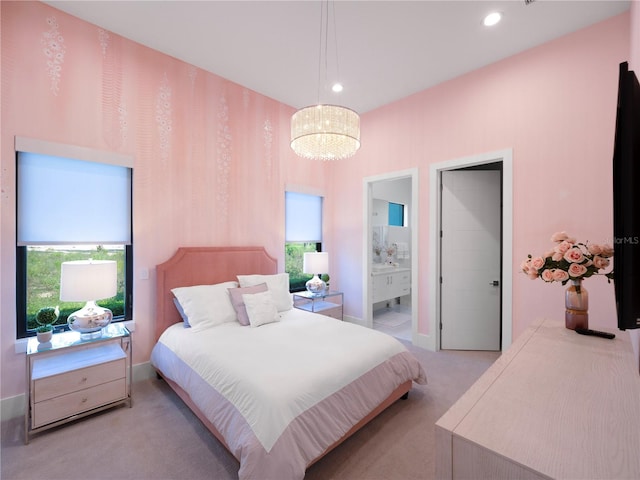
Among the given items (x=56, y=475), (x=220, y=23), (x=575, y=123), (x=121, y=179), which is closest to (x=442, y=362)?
(x=575, y=123)

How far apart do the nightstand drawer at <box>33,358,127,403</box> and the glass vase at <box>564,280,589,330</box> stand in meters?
3.24

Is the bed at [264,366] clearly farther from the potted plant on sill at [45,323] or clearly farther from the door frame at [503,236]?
the door frame at [503,236]

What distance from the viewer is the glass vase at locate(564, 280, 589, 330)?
1755 millimetres

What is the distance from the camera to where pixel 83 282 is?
2.20m

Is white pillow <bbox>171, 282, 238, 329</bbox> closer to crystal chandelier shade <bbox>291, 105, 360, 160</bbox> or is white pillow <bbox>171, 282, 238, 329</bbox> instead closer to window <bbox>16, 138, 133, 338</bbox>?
window <bbox>16, 138, 133, 338</bbox>

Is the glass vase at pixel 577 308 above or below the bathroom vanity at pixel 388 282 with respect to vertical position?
above

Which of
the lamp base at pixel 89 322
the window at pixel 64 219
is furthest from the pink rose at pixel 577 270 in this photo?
the window at pixel 64 219

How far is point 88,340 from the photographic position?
2225 millimetres

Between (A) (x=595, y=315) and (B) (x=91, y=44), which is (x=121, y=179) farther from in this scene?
(A) (x=595, y=315)

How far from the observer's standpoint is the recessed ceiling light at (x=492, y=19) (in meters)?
2.50

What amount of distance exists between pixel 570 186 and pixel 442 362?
87.6 inches

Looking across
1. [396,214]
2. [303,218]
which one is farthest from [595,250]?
[396,214]

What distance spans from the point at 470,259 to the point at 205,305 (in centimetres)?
318

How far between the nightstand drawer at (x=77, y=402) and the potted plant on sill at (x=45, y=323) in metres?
0.45
